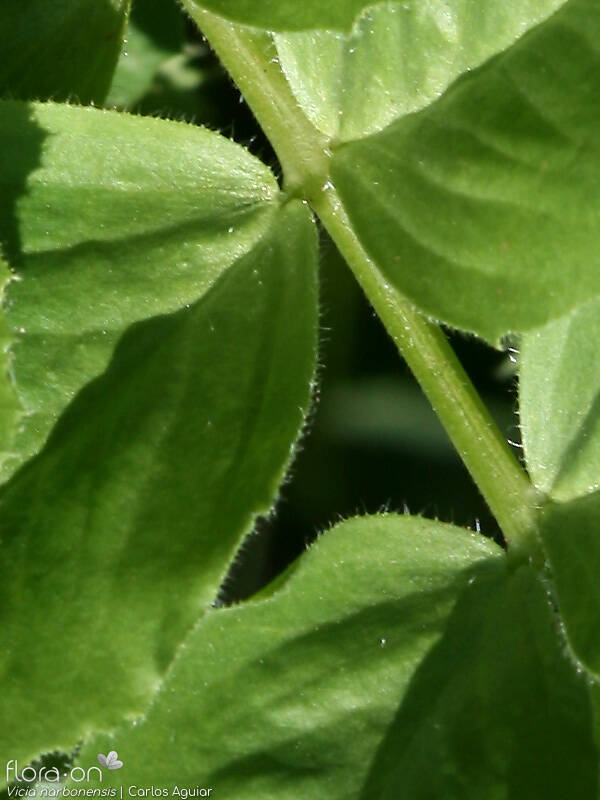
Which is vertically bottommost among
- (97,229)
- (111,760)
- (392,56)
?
(111,760)

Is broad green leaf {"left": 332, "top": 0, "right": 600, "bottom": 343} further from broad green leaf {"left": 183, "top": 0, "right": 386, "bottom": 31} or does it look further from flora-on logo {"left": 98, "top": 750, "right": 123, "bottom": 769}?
flora-on logo {"left": 98, "top": 750, "right": 123, "bottom": 769}

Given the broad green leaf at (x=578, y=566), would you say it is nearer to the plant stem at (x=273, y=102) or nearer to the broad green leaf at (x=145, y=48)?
the plant stem at (x=273, y=102)

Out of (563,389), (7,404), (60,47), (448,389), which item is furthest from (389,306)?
(60,47)

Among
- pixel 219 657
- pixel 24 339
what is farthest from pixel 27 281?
pixel 219 657

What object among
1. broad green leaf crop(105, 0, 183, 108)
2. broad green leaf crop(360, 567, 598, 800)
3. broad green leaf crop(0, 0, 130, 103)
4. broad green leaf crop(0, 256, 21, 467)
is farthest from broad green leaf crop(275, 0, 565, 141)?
broad green leaf crop(105, 0, 183, 108)

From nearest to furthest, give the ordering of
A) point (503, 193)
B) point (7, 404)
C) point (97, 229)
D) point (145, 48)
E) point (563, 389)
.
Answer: point (7, 404)
point (503, 193)
point (97, 229)
point (563, 389)
point (145, 48)

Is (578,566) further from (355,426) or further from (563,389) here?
(355,426)

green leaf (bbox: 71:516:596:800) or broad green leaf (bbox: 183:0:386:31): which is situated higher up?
broad green leaf (bbox: 183:0:386:31)
